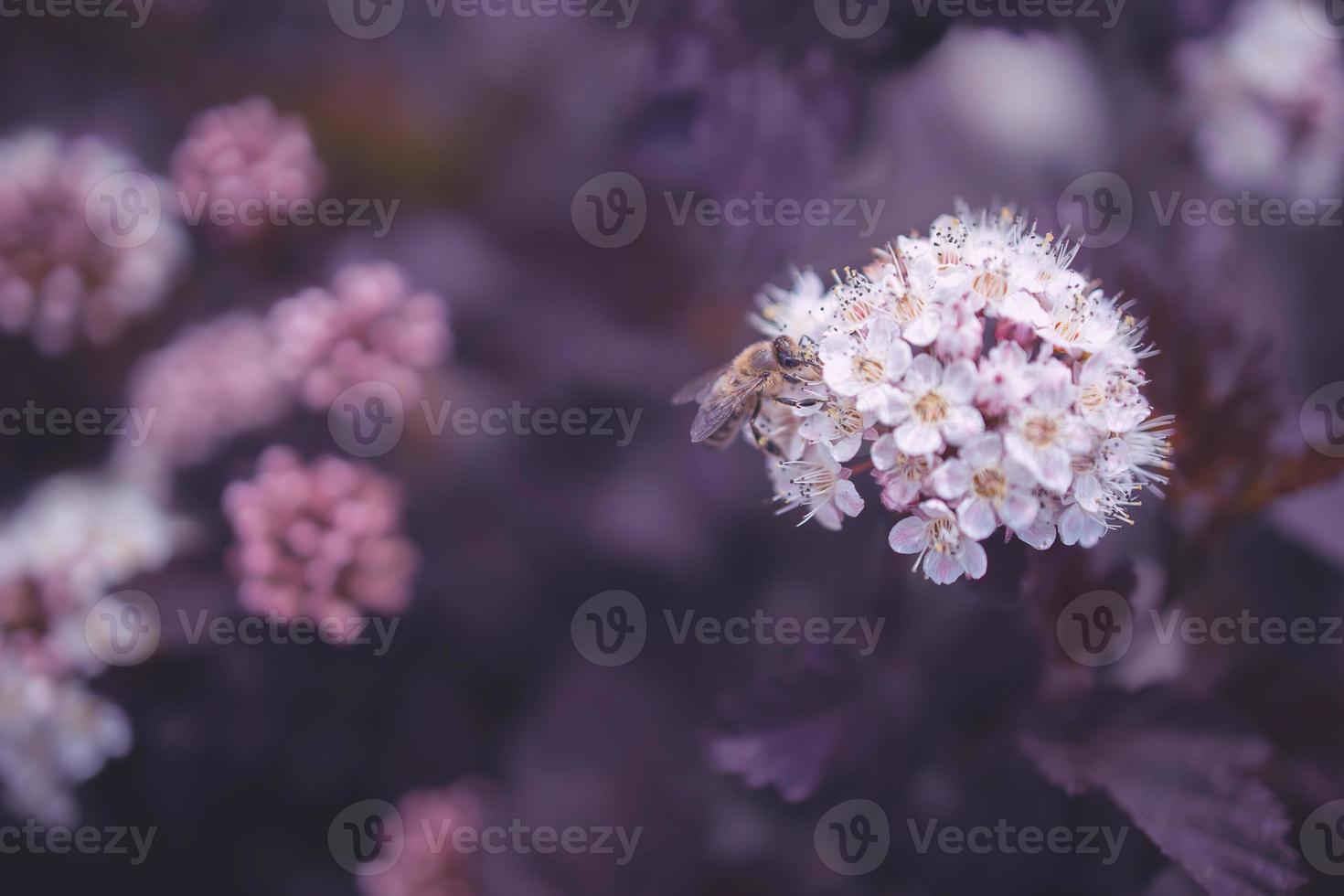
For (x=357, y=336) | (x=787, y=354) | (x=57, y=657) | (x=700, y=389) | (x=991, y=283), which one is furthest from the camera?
(x=357, y=336)

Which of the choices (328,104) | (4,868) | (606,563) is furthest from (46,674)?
(328,104)

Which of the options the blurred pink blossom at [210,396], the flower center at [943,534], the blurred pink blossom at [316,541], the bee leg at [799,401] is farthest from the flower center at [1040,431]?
the blurred pink blossom at [210,396]

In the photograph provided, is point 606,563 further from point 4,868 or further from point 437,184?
point 4,868

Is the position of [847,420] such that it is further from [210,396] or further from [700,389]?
[210,396]

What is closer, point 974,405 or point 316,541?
point 974,405

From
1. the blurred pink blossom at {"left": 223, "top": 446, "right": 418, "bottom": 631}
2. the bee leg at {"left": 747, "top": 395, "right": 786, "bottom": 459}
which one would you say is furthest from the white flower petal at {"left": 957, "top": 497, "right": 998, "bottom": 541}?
the blurred pink blossom at {"left": 223, "top": 446, "right": 418, "bottom": 631}

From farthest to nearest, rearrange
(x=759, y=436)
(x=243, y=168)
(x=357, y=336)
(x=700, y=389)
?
(x=243, y=168)
(x=357, y=336)
(x=700, y=389)
(x=759, y=436)

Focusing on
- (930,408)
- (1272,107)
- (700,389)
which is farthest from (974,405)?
(1272,107)
